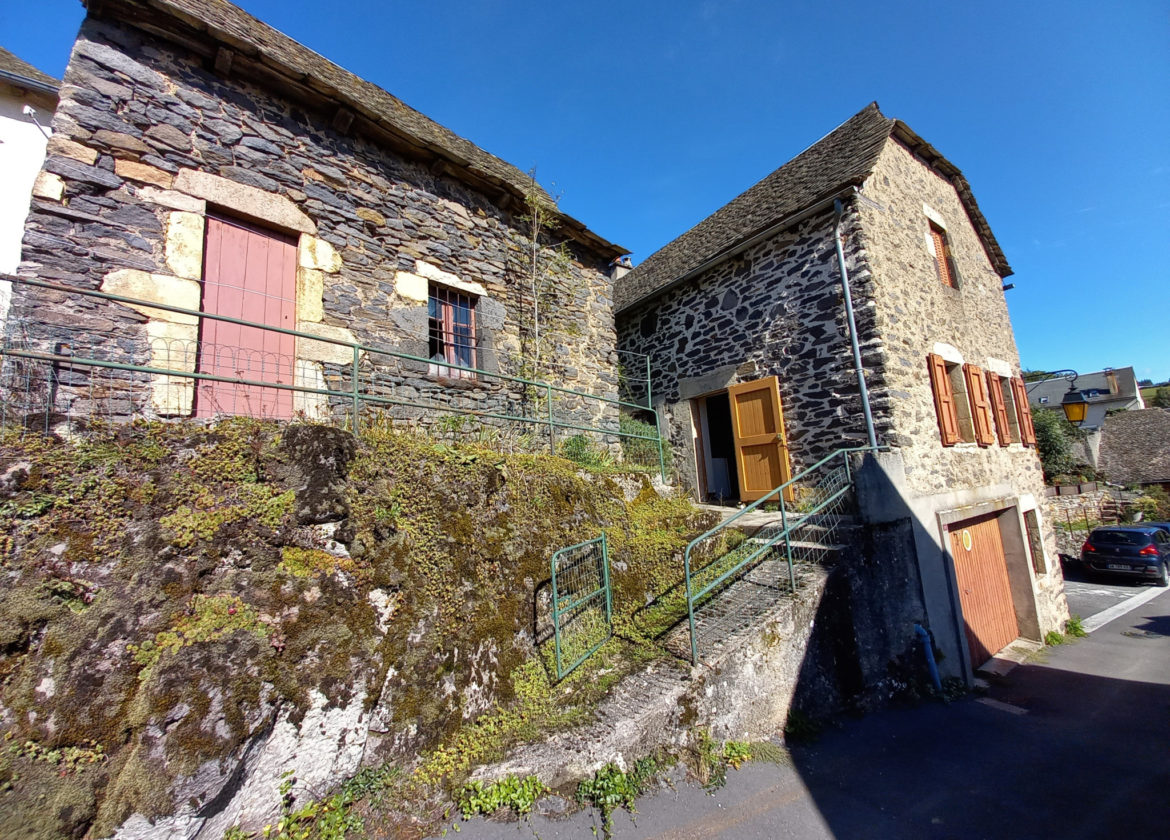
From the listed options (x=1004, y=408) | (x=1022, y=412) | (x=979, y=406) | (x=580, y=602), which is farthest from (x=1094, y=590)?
(x=580, y=602)

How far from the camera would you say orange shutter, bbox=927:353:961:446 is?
7273 mm

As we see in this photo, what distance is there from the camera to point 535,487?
485 cm

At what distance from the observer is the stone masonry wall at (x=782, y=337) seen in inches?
271

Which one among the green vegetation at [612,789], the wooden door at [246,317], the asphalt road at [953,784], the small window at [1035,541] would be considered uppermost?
the wooden door at [246,317]

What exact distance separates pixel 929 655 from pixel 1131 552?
13.2 metres

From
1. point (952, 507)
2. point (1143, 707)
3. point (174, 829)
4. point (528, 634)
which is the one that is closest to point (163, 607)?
point (174, 829)

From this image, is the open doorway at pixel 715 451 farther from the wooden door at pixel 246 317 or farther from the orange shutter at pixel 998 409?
the wooden door at pixel 246 317

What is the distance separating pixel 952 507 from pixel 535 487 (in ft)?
21.1

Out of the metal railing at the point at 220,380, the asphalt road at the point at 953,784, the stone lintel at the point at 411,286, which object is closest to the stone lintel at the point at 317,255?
the stone lintel at the point at 411,286

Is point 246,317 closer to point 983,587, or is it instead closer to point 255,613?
point 255,613

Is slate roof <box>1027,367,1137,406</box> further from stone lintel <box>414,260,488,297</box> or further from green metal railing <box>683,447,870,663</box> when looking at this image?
stone lintel <box>414,260,488,297</box>

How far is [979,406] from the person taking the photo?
8.30m

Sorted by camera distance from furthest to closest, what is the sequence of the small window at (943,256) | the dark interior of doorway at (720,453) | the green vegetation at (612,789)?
the dark interior of doorway at (720,453) → the small window at (943,256) → the green vegetation at (612,789)

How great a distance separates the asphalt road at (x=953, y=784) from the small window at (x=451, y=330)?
5.21 meters
